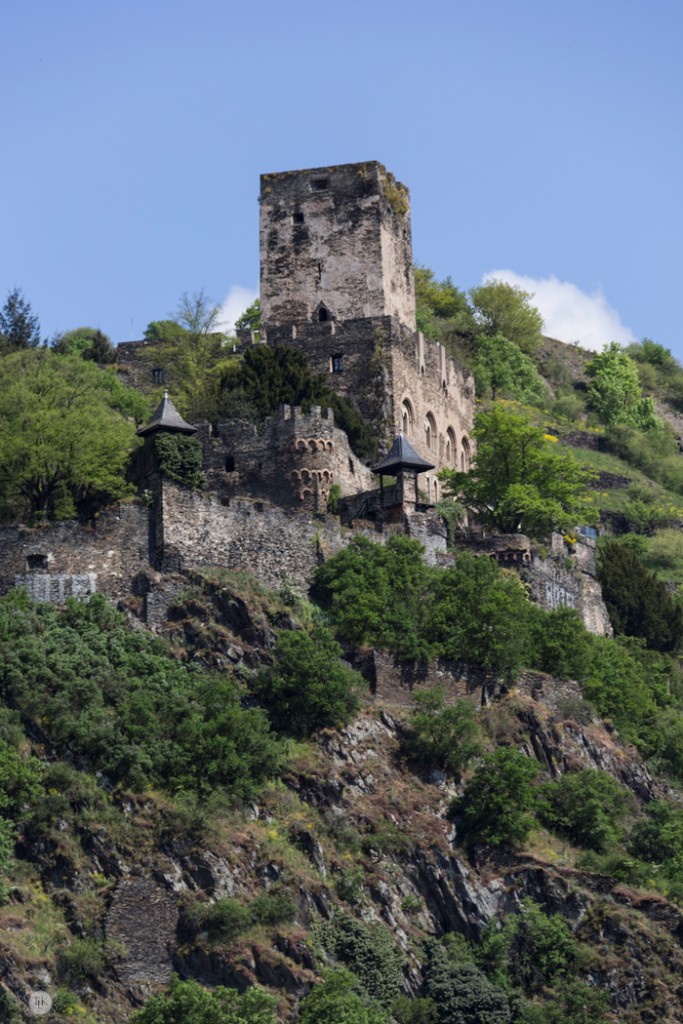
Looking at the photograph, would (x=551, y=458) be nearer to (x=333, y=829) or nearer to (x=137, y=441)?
(x=137, y=441)

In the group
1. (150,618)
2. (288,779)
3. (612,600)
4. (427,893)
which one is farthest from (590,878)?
(612,600)

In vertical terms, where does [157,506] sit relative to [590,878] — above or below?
above

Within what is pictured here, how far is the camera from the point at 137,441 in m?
71.3

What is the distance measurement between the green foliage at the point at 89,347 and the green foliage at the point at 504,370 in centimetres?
2141

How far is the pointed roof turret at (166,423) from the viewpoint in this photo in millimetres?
69938

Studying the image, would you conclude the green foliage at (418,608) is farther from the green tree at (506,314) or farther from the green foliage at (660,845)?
the green tree at (506,314)

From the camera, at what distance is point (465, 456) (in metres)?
85.8

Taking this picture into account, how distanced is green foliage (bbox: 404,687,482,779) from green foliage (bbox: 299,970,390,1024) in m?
9.01

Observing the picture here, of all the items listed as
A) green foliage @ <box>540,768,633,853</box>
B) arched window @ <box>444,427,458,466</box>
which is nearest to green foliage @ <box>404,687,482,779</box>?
green foliage @ <box>540,768,633,853</box>

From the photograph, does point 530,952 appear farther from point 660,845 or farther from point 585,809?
point 660,845

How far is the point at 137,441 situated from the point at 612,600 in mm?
18405

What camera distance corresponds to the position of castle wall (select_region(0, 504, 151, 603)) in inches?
2547

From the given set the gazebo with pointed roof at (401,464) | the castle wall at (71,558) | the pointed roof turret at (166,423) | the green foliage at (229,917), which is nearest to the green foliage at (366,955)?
the green foliage at (229,917)

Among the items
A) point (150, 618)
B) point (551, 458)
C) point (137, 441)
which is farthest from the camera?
point (551, 458)
